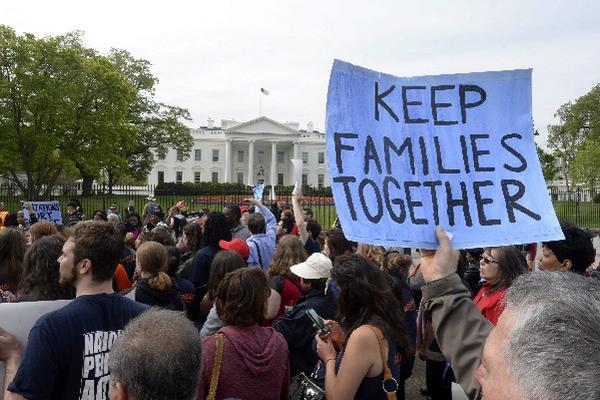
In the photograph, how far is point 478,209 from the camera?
8.62ft

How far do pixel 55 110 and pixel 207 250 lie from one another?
85.6ft

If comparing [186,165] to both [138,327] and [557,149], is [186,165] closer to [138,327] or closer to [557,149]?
[557,149]

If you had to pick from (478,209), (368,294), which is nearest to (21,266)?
(368,294)

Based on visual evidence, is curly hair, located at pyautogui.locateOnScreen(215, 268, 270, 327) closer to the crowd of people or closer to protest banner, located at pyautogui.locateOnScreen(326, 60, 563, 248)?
the crowd of people

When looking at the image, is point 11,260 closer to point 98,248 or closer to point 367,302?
point 98,248

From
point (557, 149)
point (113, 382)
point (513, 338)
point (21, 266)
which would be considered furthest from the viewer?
point (557, 149)

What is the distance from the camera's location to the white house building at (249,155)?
333 ft

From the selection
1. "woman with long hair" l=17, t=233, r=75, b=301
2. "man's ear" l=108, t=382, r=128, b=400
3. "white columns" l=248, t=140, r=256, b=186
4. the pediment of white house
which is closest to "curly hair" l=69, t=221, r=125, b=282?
"woman with long hair" l=17, t=233, r=75, b=301

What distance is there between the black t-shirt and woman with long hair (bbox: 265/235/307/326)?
1.93m

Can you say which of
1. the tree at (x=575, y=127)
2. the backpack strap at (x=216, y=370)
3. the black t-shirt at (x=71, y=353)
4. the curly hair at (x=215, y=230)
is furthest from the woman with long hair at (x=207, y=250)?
the tree at (x=575, y=127)

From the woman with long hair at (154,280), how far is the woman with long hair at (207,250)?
3.61ft

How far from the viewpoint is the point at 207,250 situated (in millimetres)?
6074

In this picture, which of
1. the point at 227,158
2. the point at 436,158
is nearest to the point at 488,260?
the point at 436,158

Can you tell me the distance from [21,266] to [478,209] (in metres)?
3.12
